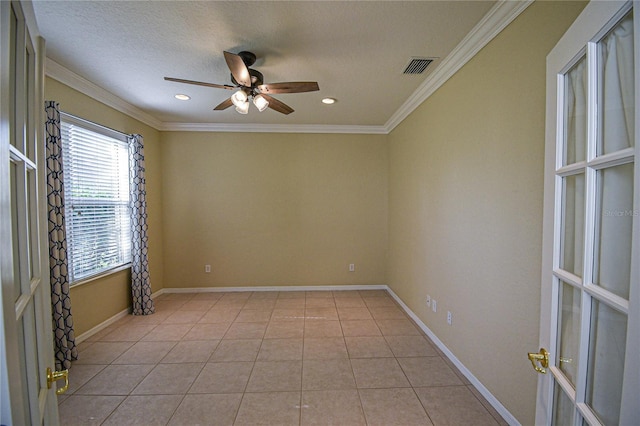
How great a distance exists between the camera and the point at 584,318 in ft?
2.53

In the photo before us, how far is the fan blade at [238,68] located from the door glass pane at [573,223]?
1.90m

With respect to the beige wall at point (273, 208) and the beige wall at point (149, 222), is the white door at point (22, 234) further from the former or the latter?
the beige wall at point (273, 208)

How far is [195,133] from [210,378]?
3.48 meters

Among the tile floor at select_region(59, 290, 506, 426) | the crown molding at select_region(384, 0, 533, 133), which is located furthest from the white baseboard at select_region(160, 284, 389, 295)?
the crown molding at select_region(384, 0, 533, 133)

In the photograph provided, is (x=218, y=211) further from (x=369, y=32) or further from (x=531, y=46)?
(x=531, y=46)

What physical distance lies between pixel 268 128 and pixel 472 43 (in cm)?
299

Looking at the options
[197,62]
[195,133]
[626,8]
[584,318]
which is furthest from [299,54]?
[195,133]

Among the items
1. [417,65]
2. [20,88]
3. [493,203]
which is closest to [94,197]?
[20,88]

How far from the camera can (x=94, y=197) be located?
2.99 metres

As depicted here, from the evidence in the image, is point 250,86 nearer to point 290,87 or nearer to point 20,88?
point 290,87

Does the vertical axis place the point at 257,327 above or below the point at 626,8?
below

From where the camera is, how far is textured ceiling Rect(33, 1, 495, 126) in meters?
1.72

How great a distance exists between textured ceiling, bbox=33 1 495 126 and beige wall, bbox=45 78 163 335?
0.27 meters

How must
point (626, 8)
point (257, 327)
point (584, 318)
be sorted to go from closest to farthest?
point (626, 8), point (584, 318), point (257, 327)
